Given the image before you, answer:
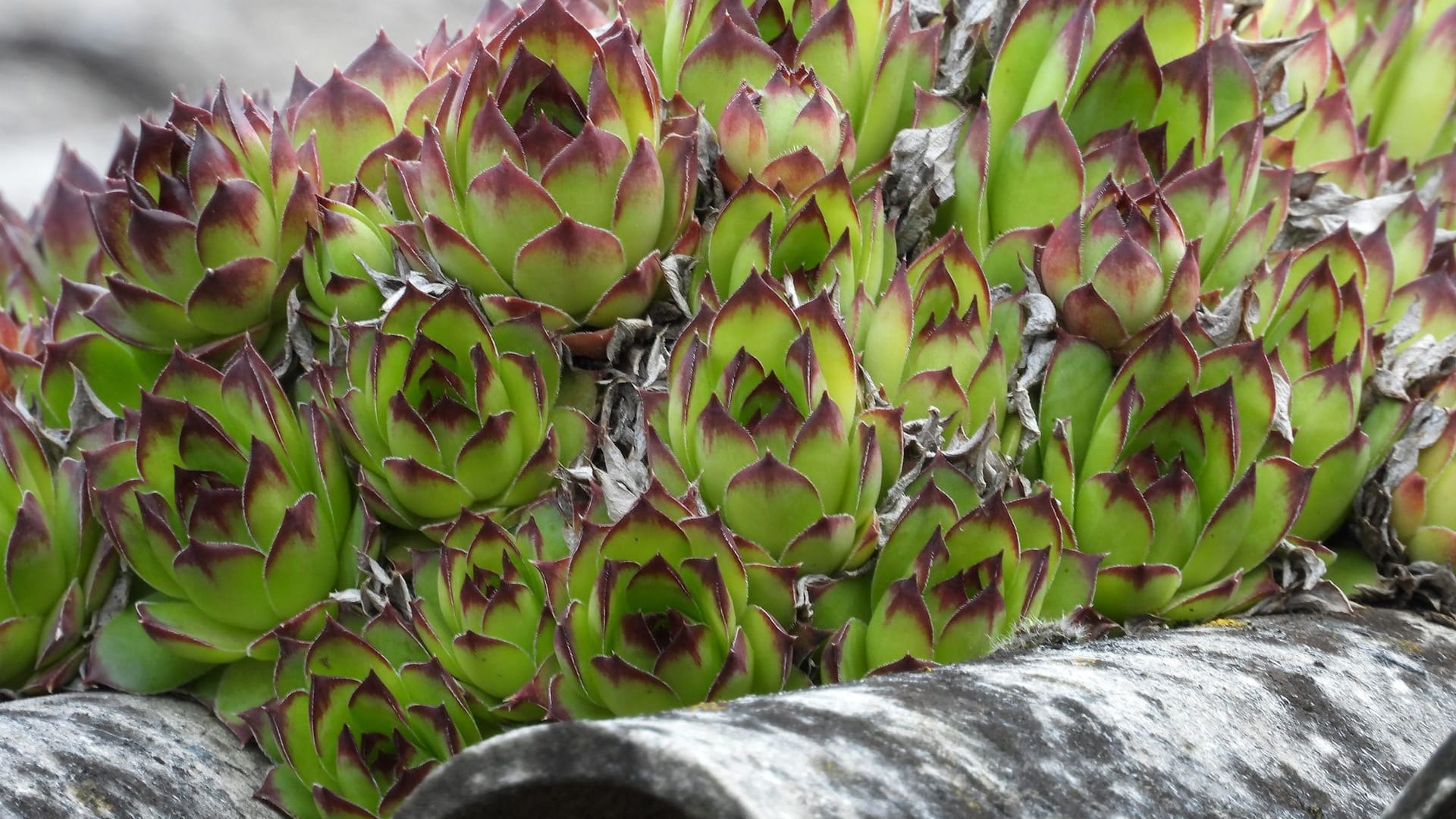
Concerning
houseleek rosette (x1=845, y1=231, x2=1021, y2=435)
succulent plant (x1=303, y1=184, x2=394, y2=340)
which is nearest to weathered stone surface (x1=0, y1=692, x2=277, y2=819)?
succulent plant (x1=303, y1=184, x2=394, y2=340)

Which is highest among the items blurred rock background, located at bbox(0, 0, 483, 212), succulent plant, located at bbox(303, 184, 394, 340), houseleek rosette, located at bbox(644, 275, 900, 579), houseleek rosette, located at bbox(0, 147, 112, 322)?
blurred rock background, located at bbox(0, 0, 483, 212)

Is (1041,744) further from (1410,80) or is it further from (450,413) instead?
(1410,80)

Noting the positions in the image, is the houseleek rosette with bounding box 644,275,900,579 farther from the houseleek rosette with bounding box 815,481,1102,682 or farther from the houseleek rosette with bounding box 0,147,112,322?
the houseleek rosette with bounding box 0,147,112,322

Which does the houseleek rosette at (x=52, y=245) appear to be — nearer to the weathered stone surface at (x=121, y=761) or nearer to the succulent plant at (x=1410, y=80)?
the weathered stone surface at (x=121, y=761)

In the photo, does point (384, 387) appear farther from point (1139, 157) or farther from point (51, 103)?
point (51, 103)

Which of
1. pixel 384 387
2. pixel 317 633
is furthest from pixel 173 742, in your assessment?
pixel 384 387

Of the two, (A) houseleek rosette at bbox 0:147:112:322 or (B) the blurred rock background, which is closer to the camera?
(A) houseleek rosette at bbox 0:147:112:322
